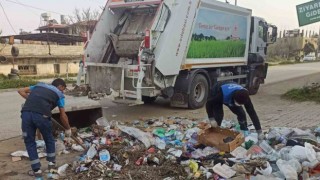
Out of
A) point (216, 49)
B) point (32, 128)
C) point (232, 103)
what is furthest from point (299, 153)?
point (216, 49)

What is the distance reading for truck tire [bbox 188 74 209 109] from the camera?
29.7 feet

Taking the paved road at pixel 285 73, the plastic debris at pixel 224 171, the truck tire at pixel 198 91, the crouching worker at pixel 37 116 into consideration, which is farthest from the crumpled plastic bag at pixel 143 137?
the paved road at pixel 285 73

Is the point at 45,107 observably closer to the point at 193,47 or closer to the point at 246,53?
the point at 193,47

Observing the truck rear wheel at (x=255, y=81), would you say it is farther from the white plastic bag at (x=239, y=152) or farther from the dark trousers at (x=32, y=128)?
the dark trousers at (x=32, y=128)

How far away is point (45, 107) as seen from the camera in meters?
4.30

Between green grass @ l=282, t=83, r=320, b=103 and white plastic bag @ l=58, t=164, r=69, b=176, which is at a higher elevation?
green grass @ l=282, t=83, r=320, b=103

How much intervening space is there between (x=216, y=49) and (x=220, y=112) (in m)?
4.24

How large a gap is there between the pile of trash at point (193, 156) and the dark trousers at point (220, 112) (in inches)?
9.5

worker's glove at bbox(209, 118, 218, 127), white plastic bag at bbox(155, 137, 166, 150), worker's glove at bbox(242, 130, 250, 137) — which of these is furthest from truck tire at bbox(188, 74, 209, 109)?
white plastic bag at bbox(155, 137, 166, 150)

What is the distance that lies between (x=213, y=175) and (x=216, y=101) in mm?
1677

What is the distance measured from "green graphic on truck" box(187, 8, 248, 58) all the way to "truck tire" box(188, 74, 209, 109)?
58 cm

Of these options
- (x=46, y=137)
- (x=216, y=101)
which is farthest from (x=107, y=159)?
(x=216, y=101)

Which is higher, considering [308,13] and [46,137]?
[308,13]

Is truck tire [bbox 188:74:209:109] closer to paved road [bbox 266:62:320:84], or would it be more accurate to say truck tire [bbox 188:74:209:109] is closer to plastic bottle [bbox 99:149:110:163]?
plastic bottle [bbox 99:149:110:163]
